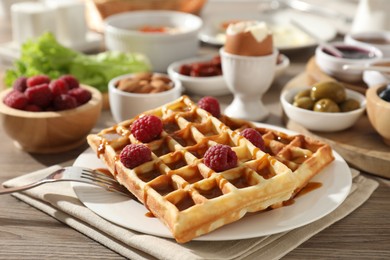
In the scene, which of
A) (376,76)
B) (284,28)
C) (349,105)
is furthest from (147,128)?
(284,28)

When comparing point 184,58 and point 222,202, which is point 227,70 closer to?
point 184,58

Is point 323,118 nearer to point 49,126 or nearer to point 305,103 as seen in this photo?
point 305,103

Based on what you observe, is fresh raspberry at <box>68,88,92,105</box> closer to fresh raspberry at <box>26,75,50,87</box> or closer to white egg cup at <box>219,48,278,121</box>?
fresh raspberry at <box>26,75,50,87</box>

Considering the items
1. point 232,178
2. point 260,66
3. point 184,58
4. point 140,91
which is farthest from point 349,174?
point 184,58

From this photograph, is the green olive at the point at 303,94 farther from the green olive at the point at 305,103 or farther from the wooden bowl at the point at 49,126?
the wooden bowl at the point at 49,126

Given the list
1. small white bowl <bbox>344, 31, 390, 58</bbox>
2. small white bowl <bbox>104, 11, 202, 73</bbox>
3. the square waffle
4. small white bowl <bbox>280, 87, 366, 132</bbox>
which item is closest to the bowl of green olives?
small white bowl <bbox>280, 87, 366, 132</bbox>
